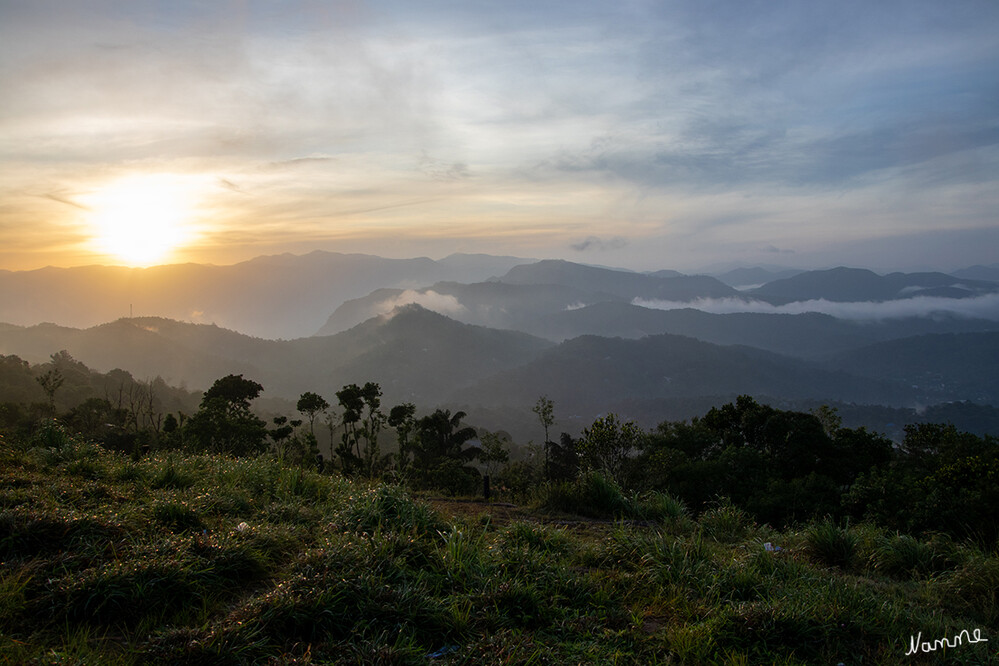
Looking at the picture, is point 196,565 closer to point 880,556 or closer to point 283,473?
point 283,473

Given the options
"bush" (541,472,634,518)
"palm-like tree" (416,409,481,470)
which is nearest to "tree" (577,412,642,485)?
"palm-like tree" (416,409,481,470)

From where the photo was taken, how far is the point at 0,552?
430 centimetres

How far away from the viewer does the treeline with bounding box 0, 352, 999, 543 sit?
527 inches

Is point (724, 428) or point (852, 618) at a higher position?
point (852, 618)

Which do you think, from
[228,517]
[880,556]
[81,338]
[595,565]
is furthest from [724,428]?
[81,338]

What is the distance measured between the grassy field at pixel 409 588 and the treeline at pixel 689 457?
305 centimetres

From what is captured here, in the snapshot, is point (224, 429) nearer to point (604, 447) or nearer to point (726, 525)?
point (604, 447)

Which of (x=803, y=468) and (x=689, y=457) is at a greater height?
(x=689, y=457)

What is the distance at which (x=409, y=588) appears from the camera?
415 cm

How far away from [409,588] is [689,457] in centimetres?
2301

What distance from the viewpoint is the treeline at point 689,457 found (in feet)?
44.0

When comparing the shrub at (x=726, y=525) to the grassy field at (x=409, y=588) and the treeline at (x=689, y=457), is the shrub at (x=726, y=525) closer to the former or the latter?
the grassy field at (x=409, y=588)

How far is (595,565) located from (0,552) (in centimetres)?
501
